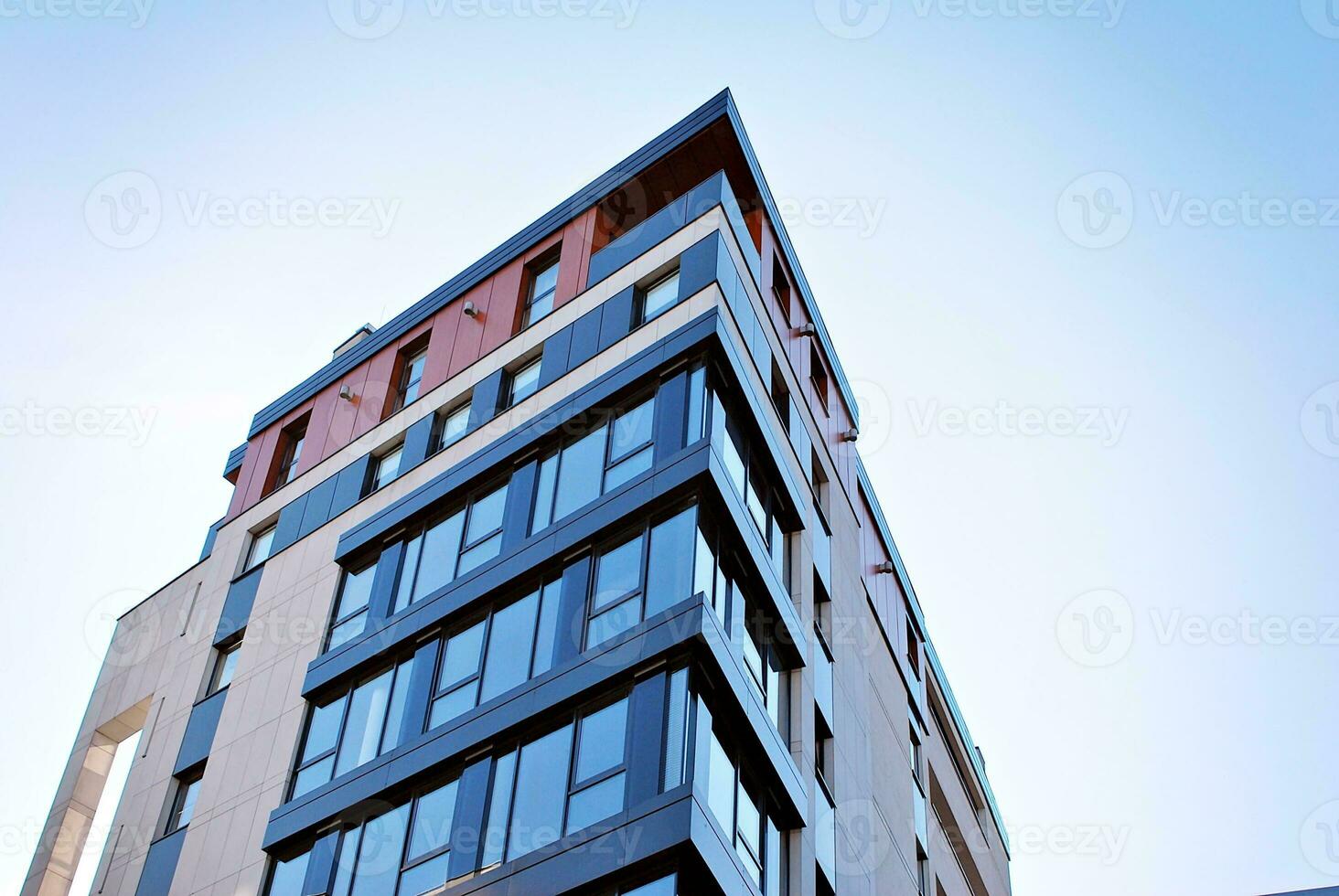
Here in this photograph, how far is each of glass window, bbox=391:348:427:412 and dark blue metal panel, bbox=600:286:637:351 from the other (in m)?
6.20

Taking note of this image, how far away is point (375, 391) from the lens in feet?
120

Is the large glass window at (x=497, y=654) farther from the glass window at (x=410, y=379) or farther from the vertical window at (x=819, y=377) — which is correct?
the vertical window at (x=819, y=377)

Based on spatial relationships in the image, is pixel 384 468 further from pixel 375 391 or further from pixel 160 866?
pixel 160 866

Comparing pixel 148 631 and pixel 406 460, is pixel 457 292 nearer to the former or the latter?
pixel 406 460

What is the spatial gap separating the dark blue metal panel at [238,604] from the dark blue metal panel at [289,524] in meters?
0.72

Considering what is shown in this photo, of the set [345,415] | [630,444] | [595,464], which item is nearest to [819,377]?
[630,444]

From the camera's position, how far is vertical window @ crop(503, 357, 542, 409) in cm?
3247

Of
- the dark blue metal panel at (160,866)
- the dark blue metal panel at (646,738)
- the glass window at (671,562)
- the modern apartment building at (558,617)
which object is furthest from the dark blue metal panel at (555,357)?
the dark blue metal panel at (160,866)

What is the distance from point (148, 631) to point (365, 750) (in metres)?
12.7

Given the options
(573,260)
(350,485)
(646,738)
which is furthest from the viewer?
(350,485)

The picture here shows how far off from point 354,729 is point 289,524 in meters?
8.42

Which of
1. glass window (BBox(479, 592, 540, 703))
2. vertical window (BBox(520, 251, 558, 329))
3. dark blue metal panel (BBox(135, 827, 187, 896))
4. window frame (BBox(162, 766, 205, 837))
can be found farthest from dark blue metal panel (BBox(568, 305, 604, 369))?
dark blue metal panel (BBox(135, 827, 187, 896))

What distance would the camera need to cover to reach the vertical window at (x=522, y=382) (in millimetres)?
32469

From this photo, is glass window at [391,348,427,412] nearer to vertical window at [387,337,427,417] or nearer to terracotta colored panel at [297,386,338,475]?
vertical window at [387,337,427,417]
